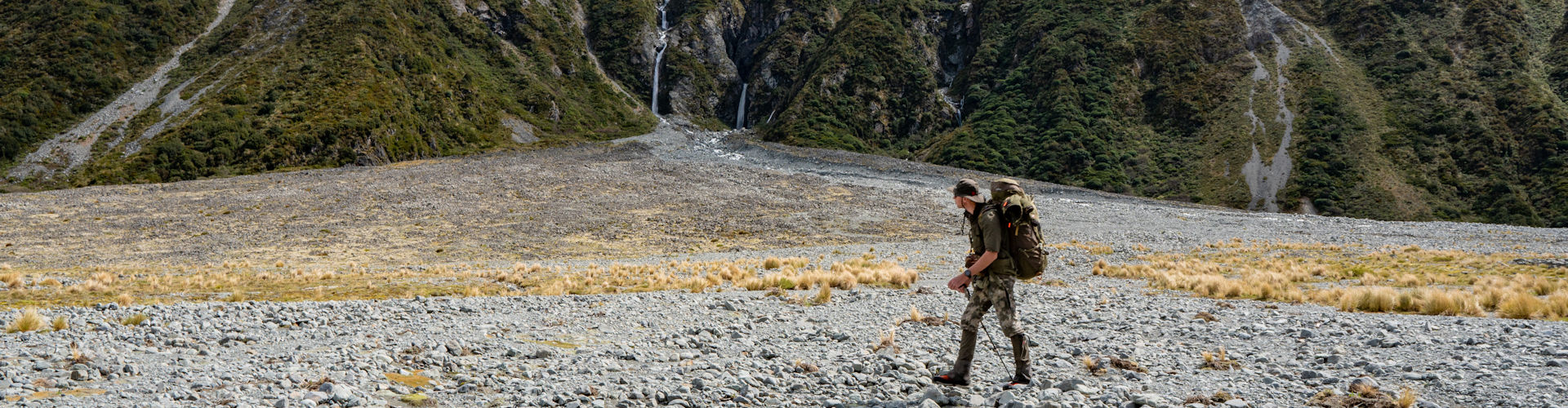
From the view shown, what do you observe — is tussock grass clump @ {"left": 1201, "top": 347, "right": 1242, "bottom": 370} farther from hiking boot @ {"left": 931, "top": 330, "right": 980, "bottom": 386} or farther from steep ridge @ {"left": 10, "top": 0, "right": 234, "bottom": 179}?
steep ridge @ {"left": 10, "top": 0, "right": 234, "bottom": 179}

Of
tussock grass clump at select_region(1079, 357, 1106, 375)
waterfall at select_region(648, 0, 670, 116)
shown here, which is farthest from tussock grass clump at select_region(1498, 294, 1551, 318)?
waterfall at select_region(648, 0, 670, 116)

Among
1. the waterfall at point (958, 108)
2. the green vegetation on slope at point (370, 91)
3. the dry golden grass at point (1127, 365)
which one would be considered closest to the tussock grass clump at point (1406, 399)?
the dry golden grass at point (1127, 365)

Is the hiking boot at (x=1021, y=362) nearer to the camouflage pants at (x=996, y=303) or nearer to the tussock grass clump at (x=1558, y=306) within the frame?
the camouflage pants at (x=996, y=303)

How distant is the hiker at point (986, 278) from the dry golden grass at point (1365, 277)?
9371 mm

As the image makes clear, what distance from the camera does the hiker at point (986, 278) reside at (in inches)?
257

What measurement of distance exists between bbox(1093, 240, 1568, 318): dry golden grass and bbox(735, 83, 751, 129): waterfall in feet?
406

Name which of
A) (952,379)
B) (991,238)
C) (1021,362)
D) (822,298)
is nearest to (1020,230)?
(991,238)

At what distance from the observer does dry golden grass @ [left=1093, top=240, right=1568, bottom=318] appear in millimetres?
11922

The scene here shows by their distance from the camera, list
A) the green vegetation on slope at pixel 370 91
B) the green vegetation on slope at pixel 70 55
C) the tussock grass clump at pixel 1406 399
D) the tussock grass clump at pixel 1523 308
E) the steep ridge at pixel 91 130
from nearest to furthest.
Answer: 1. the tussock grass clump at pixel 1406 399
2. the tussock grass clump at pixel 1523 308
3. the steep ridge at pixel 91 130
4. the green vegetation on slope at pixel 370 91
5. the green vegetation on slope at pixel 70 55

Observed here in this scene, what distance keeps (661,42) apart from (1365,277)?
15497cm

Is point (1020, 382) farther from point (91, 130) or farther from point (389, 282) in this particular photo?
point (91, 130)

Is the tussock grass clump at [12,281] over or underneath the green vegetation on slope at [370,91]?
underneath

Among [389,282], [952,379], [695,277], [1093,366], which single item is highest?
[1093,366]

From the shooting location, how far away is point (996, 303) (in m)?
6.84
